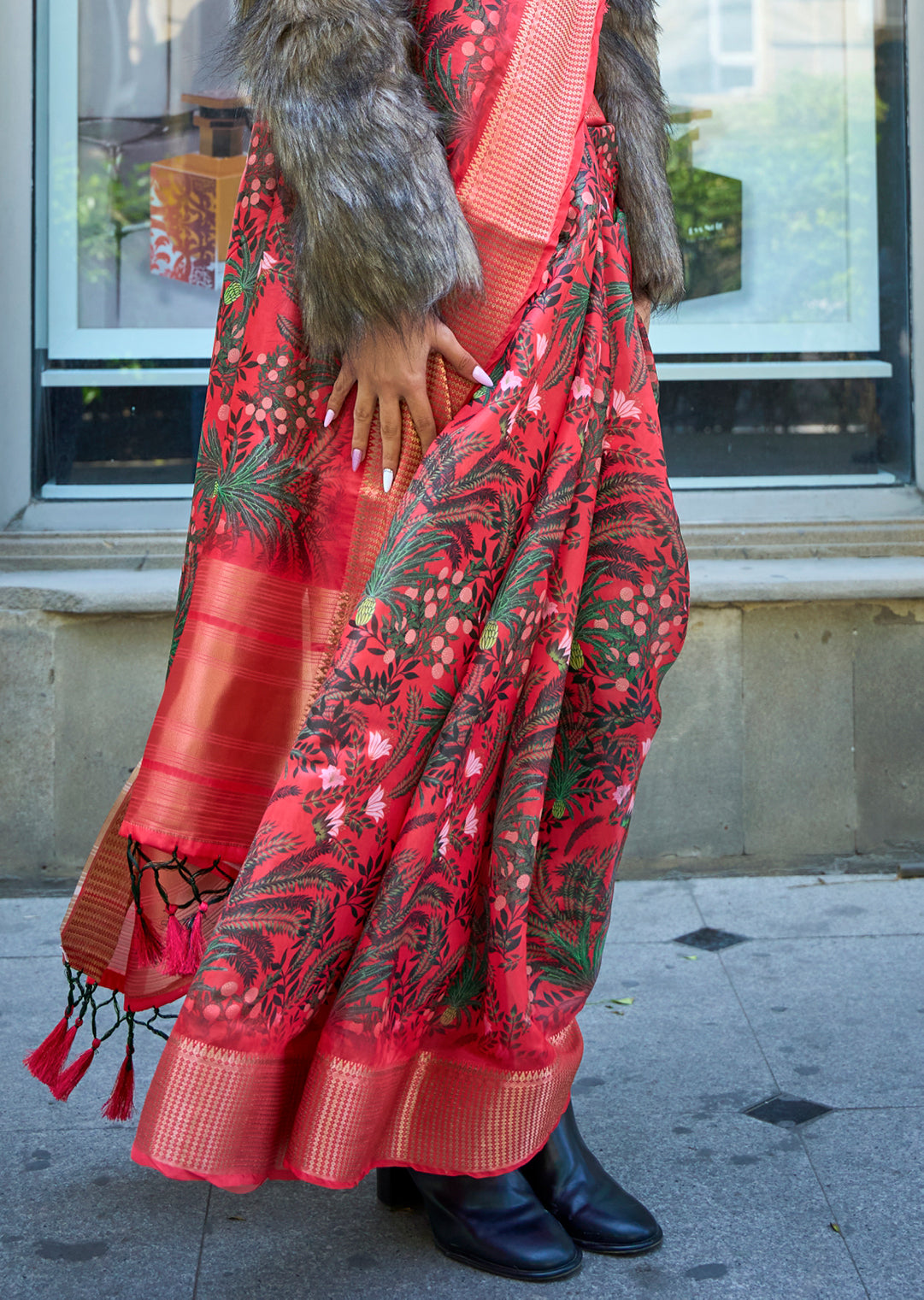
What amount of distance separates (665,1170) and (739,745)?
1.65m

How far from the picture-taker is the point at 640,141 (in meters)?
1.73

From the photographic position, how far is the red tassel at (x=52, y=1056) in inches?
68.5

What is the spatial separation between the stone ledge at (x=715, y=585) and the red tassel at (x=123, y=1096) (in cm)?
155

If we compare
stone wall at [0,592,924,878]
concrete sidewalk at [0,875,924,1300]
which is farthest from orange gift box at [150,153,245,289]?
concrete sidewalk at [0,875,924,1300]

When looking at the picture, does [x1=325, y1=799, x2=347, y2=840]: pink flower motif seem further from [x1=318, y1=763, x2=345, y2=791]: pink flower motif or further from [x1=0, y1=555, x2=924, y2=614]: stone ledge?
[x1=0, y1=555, x2=924, y2=614]: stone ledge

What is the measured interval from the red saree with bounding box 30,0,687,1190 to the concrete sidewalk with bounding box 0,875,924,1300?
24 centimetres

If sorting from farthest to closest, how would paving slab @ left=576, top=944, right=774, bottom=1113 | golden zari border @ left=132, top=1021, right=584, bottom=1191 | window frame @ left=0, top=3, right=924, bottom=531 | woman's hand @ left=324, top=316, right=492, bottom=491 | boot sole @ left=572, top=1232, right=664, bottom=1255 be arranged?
1. window frame @ left=0, top=3, right=924, bottom=531
2. paving slab @ left=576, top=944, right=774, bottom=1113
3. boot sole @ left=572, top=1232, right=664, bottom=1255
4. woman's hand @ left=324, top=316, right=492, bottom=491
5. golden zari border @ left=132, top=1021, right=584, bottom=1191

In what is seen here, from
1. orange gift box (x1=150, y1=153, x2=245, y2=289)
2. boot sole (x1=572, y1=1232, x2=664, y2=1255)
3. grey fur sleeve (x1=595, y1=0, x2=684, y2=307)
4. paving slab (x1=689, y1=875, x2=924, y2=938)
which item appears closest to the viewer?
boot sole (x1=572, y1=1232, x2=664, y2=1255)

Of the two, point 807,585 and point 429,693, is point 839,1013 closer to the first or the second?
point 807,585

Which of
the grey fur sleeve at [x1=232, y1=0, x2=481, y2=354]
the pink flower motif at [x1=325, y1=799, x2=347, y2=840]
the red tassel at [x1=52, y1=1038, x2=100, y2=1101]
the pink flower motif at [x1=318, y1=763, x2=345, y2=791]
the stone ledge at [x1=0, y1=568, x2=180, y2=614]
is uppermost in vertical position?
the grey fur sleeve at [x1=232, y1=0, x2=481, y2=354]

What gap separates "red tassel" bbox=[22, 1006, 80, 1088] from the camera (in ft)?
5.71

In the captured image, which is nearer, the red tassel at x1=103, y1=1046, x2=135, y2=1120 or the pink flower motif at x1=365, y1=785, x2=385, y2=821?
the pink flower motif at x1=365, y1=785, x2=385, y2=821

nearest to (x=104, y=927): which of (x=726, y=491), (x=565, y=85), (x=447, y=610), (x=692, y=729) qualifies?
(x=447, y=610)

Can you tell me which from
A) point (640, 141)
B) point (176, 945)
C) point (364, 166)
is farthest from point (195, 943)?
point (640, 141)
